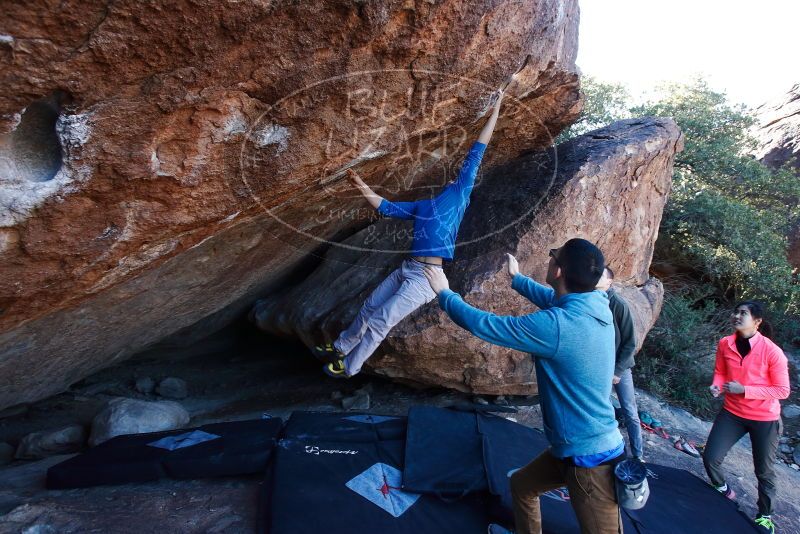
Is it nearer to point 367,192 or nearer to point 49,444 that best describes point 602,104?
point 367,192

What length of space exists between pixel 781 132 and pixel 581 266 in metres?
13.4

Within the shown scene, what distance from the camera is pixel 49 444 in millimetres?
4695

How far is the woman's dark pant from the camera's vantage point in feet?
12.1

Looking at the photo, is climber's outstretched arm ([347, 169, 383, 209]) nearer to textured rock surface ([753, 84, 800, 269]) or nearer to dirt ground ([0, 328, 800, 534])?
dirt ground ([0, 328, 800, 534])

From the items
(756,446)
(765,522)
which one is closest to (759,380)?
(756,446)

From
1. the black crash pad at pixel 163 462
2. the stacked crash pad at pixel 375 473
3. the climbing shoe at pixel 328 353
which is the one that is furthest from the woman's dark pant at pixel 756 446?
the black crash pad at pixel 163 462

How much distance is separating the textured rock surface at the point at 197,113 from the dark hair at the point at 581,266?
158 centimetres

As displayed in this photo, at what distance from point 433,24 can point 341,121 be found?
2.57ft

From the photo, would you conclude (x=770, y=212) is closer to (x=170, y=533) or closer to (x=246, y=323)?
(x=246, y=323)

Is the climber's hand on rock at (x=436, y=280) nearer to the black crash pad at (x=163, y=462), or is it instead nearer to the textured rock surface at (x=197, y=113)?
the textured rock surface at (x=197, y=113)

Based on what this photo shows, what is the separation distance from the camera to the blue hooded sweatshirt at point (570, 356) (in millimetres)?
2207

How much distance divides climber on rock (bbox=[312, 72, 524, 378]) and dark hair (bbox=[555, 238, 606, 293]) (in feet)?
4.83

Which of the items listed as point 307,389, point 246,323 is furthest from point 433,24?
point 246,323

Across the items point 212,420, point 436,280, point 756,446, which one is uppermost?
point 436,280
